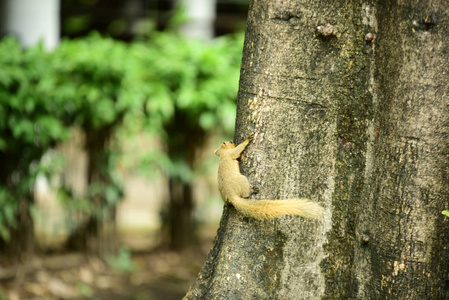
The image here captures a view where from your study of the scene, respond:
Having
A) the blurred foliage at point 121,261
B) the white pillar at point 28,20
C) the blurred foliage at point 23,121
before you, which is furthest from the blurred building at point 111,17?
the blurred foliage at point 121,261

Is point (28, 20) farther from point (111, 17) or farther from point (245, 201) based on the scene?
point (245, 201)

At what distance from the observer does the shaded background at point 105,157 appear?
13.2 feet

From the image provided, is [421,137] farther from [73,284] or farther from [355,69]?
Answer: [73,284]

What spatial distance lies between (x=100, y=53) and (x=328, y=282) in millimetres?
2997

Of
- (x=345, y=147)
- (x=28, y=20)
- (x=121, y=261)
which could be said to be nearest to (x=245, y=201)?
(x=345, y=147)

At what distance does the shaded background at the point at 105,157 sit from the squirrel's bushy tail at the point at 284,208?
2349mm

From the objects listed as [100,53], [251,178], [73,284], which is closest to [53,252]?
[73,284]

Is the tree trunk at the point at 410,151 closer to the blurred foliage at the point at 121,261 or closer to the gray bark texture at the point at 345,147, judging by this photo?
the gray bark texture at the point at 345,147

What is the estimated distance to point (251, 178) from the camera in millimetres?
2080

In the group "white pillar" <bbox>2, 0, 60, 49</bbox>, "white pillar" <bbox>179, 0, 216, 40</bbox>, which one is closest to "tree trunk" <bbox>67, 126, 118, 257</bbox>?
"white pillar" <bbox>2, 0, 60, 49</bbox>

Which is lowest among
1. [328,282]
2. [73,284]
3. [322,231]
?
[73,284]

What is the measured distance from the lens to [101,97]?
4.15m

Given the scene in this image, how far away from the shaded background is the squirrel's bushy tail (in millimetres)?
2349

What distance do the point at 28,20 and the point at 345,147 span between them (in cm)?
573
